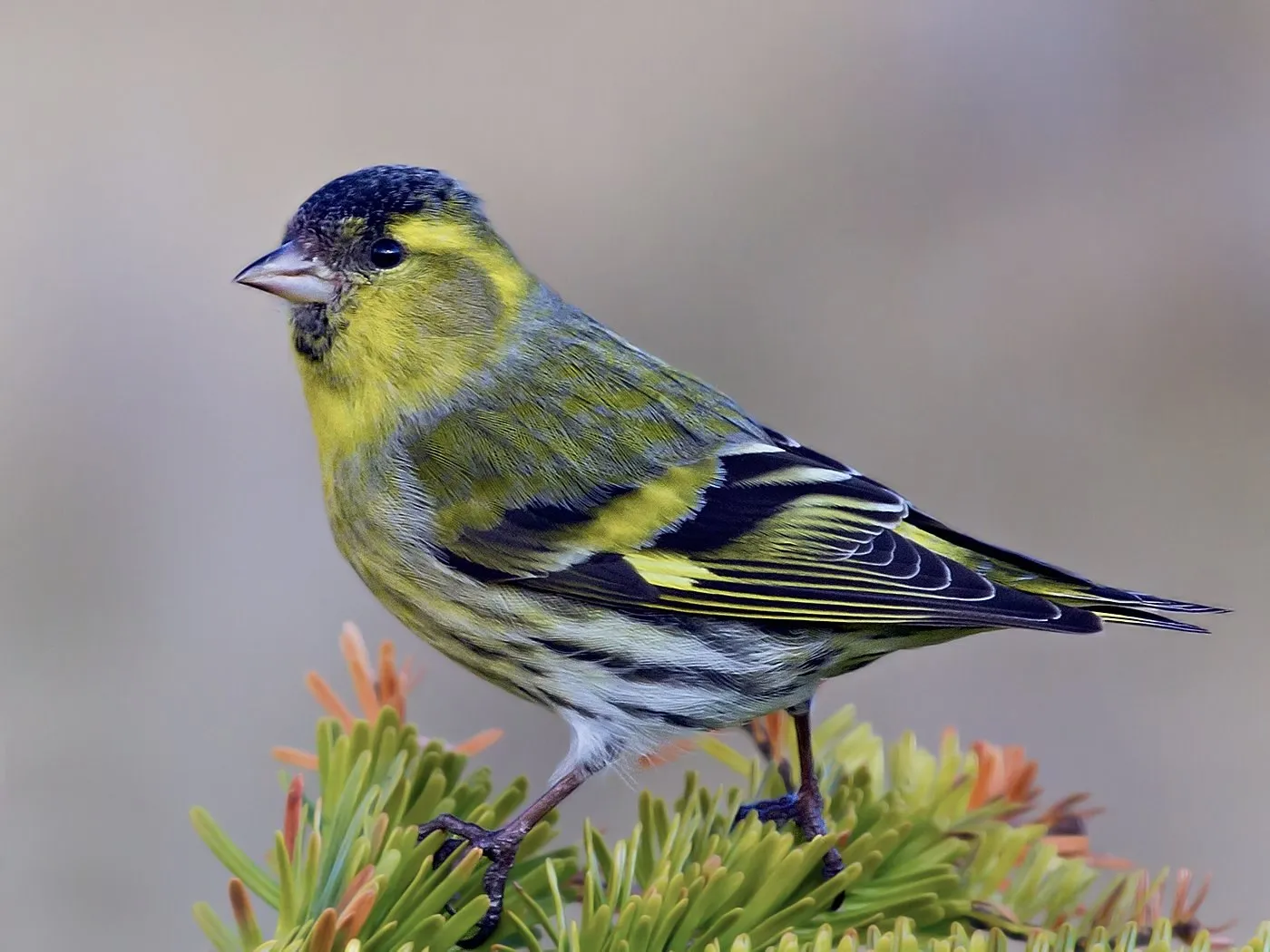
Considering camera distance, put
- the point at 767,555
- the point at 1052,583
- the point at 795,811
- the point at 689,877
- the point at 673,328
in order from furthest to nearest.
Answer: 1. the point at 673,328
2. the point at 767,555
3. the point at 1052,583
4. the point at 795,811
5. the point at 689,877

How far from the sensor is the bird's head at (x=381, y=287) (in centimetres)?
222

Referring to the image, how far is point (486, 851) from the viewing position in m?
1.51

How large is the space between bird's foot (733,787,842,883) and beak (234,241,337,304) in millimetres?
1041

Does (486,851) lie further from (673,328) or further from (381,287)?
(673,328)

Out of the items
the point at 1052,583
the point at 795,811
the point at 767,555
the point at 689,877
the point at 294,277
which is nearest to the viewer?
the point at 689,877

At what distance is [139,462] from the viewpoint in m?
4.28

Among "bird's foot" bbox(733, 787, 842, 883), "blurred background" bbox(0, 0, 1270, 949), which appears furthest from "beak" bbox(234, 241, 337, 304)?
"blurred background" bbox(0, 0, 1270, 949)

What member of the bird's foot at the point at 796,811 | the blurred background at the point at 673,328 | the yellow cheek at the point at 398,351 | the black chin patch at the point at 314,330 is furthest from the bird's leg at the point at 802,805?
the blurred background at the point at 673,328

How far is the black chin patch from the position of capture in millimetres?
2236

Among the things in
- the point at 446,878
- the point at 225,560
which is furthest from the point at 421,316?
the point at 225,560

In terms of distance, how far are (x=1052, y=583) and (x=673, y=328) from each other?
282 centimetres

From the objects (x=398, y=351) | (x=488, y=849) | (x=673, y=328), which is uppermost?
(x=673, y=328)

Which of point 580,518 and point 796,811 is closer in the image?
point 796,811

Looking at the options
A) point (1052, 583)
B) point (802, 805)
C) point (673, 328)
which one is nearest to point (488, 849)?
point (802, 805)
